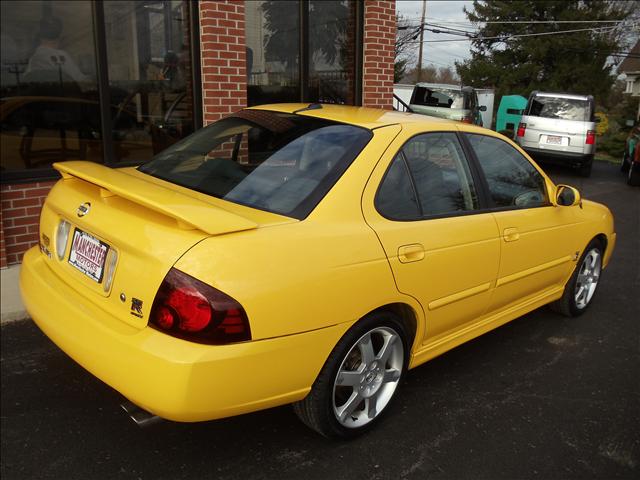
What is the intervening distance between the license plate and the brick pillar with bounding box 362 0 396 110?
5310 mm

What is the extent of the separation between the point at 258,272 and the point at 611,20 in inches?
947

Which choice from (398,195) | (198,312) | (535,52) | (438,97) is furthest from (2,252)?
(535,52)

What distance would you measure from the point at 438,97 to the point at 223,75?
39.0 feet

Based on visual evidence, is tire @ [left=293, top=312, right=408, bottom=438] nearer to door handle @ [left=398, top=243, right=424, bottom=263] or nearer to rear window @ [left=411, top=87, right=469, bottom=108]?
door handle @ [left=398, top=243, right=424, bottom=263]

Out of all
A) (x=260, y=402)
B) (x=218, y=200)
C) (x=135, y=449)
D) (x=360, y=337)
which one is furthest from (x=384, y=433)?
(x=218, y=200)

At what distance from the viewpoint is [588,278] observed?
191 inches

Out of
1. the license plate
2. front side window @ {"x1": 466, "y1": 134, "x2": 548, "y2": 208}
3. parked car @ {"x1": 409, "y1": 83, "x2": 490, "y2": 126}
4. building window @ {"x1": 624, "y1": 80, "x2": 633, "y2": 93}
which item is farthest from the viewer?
building window @ {"x1": 624, "y1": 80, "x2": 633, "y2": 93}

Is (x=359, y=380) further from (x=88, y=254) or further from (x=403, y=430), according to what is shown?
(x=88, y=254)

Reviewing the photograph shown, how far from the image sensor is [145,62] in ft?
19.2

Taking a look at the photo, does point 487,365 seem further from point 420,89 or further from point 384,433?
point 420,89

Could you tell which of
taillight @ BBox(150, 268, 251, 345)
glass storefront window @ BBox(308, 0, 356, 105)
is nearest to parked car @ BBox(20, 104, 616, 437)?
taillight @ BBox(150, 268, 251, 345)

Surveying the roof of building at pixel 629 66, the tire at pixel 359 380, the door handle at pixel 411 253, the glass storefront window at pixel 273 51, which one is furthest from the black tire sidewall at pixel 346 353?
the roof of building at pixel 629 66

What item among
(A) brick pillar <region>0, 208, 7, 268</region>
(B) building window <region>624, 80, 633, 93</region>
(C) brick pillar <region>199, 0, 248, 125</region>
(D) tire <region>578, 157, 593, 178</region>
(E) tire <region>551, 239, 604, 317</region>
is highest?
(B) building window <region>624, 80, 633, 93</region>

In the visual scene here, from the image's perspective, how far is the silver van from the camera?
14734mm
